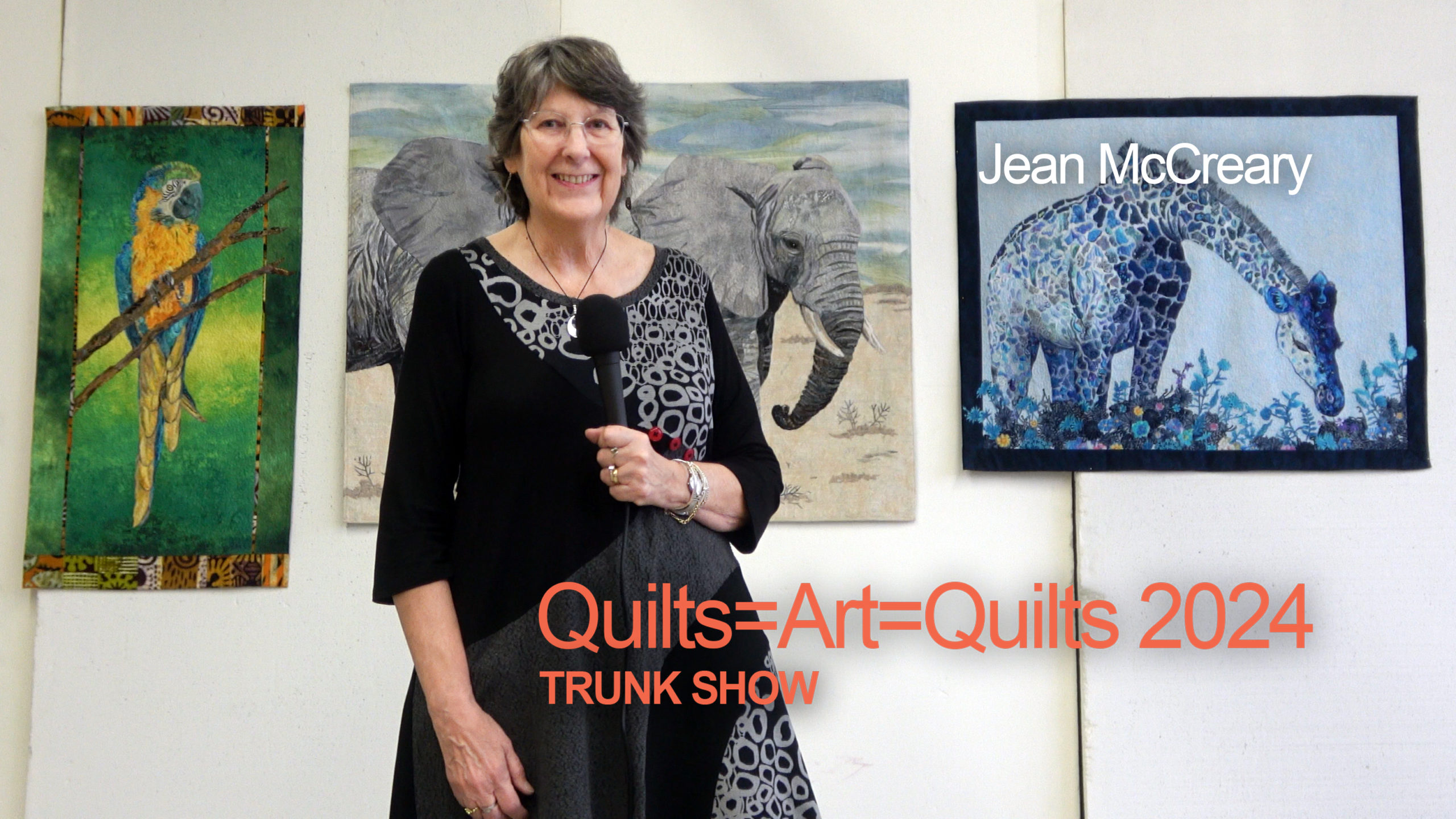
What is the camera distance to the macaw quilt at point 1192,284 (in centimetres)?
238

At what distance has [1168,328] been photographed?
7.88ft

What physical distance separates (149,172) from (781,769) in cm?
215

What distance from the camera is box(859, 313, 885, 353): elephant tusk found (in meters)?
2.39

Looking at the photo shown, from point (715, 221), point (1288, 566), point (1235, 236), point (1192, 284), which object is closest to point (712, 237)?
point (715, 221)

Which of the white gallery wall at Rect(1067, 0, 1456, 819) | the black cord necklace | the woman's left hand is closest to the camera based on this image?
the woman's left hand

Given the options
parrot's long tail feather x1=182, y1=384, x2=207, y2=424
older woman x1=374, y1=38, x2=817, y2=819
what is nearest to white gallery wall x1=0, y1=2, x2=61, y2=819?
parrot's long tail feather x1=182, y1=384, x2=207, y2=424

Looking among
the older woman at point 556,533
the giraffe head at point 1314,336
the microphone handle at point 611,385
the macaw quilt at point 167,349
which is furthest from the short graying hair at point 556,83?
the giraffe head at point 1314,336

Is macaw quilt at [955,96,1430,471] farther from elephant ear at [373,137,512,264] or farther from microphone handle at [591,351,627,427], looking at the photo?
microphone handle at [591,351,627,427]

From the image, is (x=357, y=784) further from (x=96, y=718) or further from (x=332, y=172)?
(x=332, y=172)

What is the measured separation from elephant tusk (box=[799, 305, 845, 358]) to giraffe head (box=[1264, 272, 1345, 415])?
1003mm

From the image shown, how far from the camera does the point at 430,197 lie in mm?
2391

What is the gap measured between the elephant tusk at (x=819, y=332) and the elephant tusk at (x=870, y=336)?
7 centimetres

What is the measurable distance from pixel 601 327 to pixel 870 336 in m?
1.37

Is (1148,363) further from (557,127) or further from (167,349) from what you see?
(167,349)
